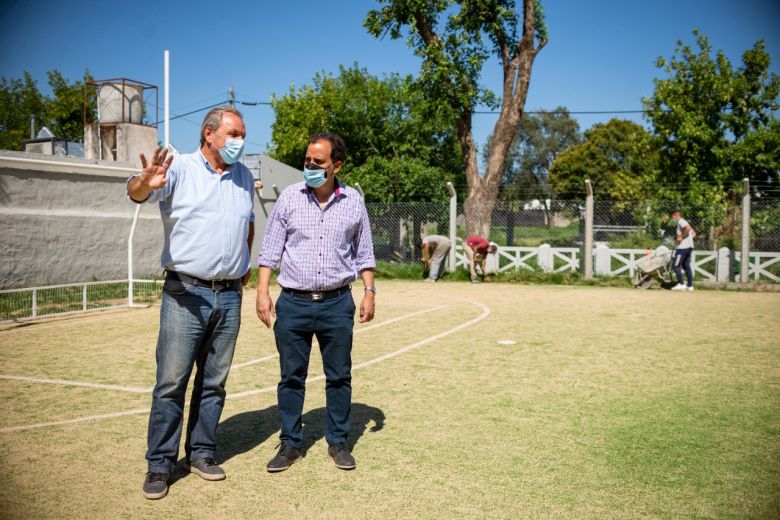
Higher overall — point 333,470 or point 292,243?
point 292,243

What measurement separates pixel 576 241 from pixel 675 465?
15800mm

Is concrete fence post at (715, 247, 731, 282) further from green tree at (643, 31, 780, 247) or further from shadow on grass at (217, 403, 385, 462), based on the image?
shadow on grass at (217, 403, 385, 462)

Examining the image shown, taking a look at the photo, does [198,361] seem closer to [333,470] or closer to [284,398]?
[284,398]

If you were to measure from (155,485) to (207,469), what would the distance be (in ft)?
1.19

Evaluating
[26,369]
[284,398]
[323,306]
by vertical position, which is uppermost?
[323,306]

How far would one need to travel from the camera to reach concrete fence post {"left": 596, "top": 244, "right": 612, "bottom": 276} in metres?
18.4

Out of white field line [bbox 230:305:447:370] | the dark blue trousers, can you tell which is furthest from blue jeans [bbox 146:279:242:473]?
the dark blue trousers

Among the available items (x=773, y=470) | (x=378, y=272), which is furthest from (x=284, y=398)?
(x=378, y=272)

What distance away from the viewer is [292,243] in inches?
173

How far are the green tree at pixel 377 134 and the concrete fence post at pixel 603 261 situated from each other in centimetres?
906

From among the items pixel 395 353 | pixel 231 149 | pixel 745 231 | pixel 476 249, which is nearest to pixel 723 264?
pixel 745 231

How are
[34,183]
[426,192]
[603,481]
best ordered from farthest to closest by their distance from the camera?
[426,192] → [34,183] → [603,481]

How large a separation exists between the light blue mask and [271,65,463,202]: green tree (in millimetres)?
22214

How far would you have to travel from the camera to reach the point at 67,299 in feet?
43.1
